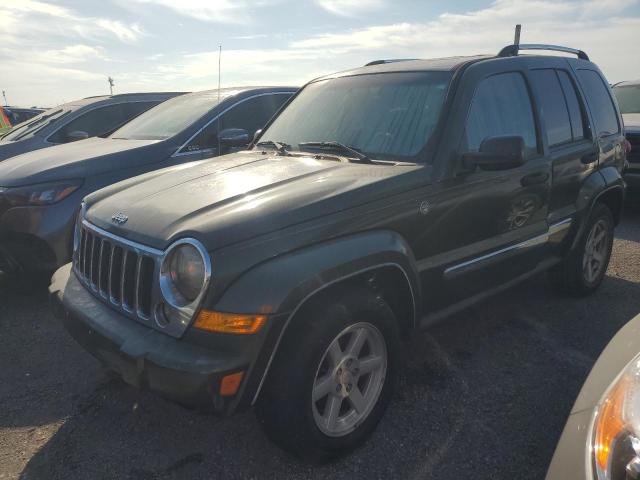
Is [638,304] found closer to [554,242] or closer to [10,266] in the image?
[554,242]

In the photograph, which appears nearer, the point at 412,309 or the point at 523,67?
the point at 412,309

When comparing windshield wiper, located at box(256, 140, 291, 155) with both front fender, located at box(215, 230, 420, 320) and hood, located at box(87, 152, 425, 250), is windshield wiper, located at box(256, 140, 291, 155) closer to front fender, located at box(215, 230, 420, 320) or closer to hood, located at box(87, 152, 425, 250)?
hood, located at box(87, 152, 425, 250)

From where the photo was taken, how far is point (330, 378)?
2.39 metres

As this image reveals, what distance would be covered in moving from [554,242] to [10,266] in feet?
13.6

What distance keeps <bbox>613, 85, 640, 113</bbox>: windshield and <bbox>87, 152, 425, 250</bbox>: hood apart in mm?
8075

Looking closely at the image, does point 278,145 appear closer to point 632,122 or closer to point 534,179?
point 534,179

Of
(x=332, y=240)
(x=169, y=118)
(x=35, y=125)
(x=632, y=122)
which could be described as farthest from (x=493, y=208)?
(x=35, y=125)

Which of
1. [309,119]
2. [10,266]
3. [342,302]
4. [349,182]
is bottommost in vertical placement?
[10,266]

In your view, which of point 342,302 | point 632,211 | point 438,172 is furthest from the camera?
point 632,211

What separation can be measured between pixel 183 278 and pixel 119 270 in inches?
19.1

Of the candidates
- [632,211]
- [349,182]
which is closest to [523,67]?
[349,182]

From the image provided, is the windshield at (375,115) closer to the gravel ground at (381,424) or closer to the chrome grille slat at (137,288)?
the gravel ground at (381,424)

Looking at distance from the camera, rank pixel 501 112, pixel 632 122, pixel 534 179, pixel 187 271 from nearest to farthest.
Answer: pixel 187 271 < pixel 501 112 < pixel 534 179 < pixel 632 122

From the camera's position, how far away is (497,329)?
12.6 ft
